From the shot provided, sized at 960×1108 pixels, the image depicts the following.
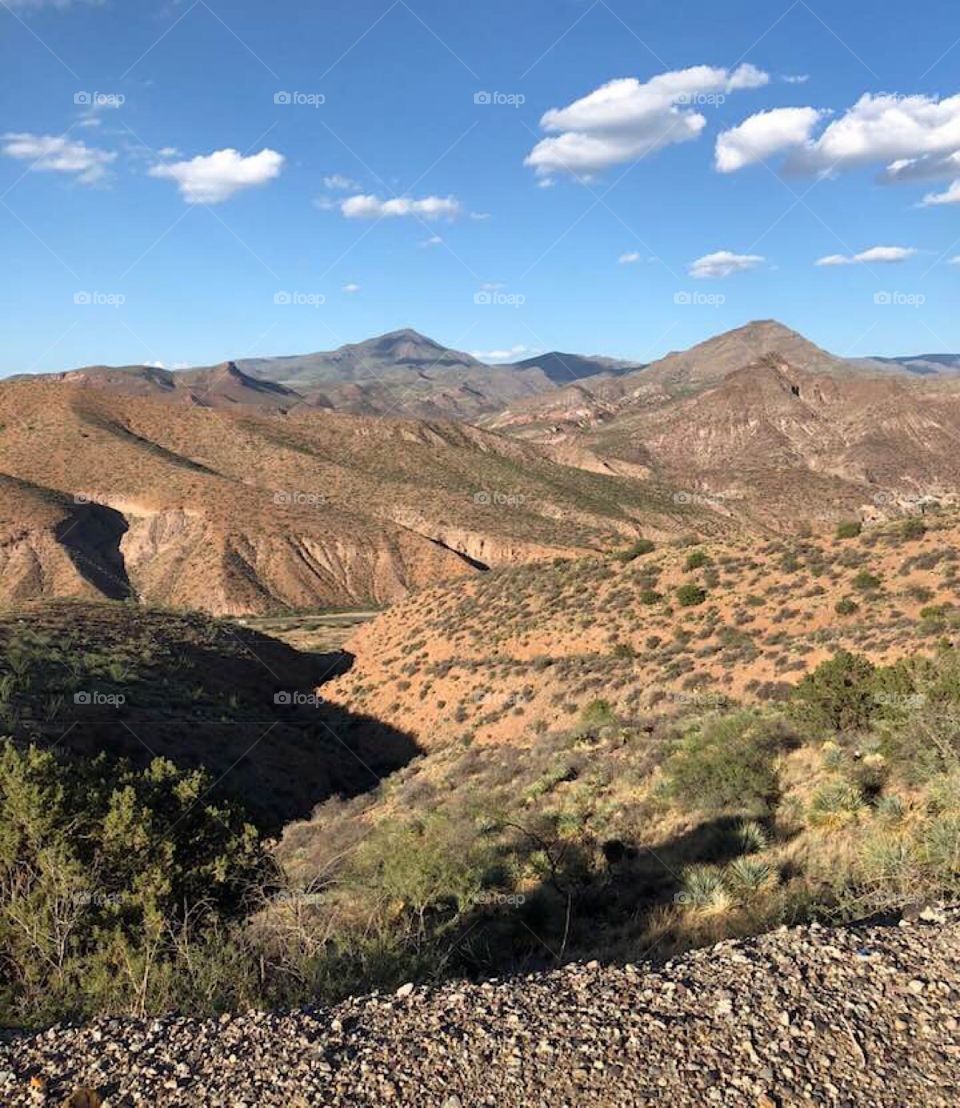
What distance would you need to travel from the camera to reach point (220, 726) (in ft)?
87.1

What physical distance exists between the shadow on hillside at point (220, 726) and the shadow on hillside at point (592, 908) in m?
11.1

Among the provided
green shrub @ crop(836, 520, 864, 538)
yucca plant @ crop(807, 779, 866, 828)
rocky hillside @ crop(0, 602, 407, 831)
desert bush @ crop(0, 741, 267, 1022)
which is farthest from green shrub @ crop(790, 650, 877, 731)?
green shrub @ crop(836, 520, 864, 538)

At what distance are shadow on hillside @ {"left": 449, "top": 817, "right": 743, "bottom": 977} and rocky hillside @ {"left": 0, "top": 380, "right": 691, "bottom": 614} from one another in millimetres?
60435

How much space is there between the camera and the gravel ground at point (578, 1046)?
160 inches

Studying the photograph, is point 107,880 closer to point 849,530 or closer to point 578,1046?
point 578,1046

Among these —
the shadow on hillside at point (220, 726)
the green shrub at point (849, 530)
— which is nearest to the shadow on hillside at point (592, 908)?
the shadow on hillside at point (220, 726)

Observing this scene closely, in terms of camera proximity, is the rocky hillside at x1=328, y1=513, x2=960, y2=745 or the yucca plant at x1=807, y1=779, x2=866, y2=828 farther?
the rocky hillside at x1=328, y1=513, x2=960, y2=745

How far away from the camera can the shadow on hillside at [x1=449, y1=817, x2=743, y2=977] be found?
23.6 feet

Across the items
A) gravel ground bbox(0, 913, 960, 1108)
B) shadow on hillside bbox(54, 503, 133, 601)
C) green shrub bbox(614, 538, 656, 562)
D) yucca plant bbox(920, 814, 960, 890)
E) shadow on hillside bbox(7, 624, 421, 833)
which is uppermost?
shadow on hillside bbox(54, 503, 133, 601)

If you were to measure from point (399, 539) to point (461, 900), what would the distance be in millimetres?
70717

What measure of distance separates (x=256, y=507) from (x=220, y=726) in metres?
54.8

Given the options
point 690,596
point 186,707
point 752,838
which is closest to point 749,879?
point 752,838

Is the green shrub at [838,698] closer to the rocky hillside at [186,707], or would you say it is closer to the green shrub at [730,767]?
the green shrub at [730,767]

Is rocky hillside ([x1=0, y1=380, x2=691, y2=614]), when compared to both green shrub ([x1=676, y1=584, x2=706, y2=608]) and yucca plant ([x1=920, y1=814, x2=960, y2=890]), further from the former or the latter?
yucca plant ([x1=920, y1=814, x2=960, y2=890])
